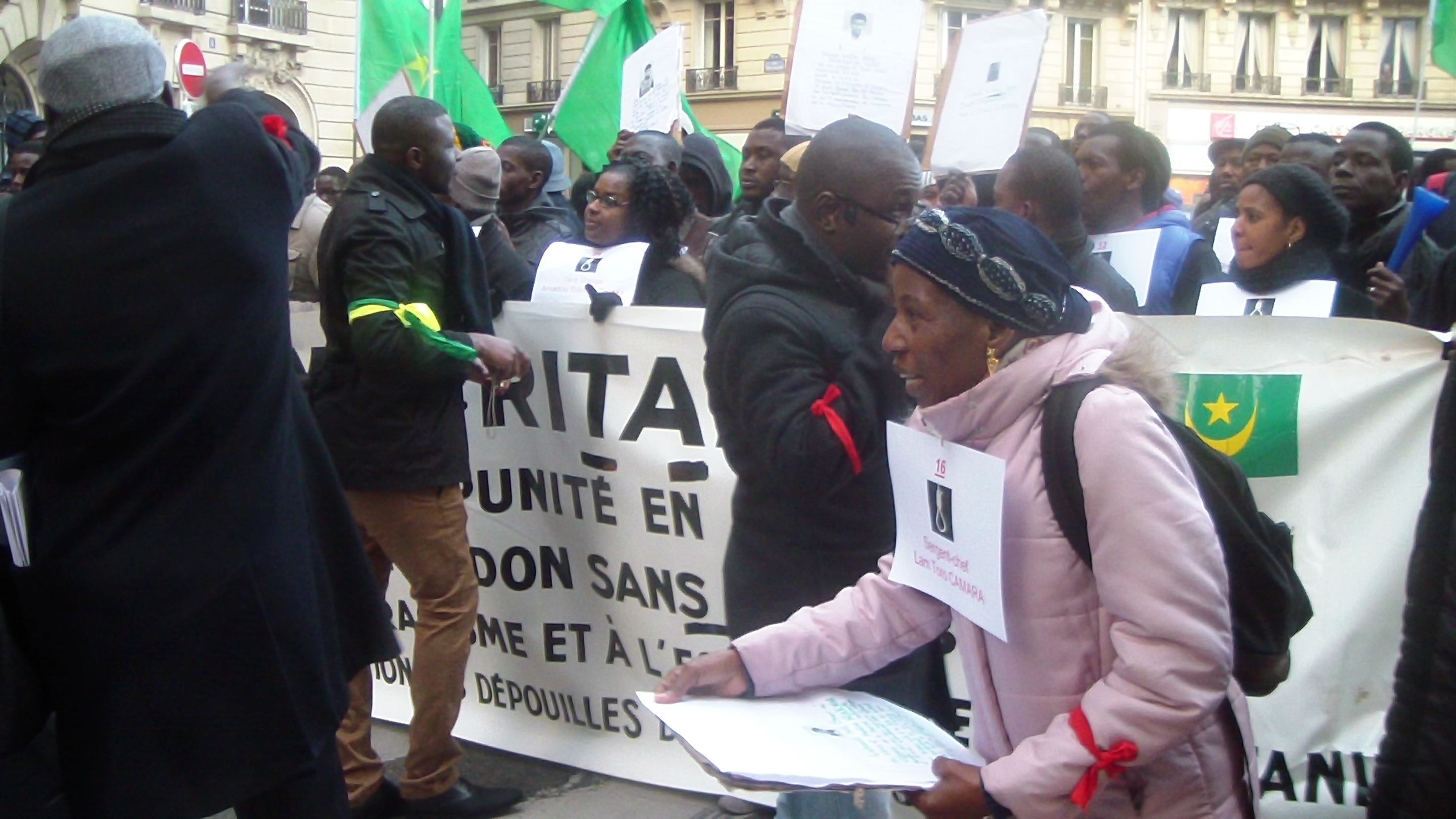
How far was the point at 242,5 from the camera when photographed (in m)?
25.5

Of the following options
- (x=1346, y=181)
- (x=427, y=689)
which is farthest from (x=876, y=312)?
(x=1346, y=181)

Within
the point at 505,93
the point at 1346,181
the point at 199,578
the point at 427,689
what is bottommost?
the point at 427,689

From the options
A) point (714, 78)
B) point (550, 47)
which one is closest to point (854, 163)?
point (714, 78)

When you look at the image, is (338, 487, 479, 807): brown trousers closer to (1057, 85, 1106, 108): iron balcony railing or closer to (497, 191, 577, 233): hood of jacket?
(497, 191, 577, 233): hood of jacket

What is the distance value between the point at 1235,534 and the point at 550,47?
37.4 meters

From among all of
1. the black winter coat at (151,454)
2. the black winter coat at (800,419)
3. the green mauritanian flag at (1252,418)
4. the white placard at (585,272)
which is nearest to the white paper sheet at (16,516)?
the black winter coat at (151,454)

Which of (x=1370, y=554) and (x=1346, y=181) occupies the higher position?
(x=1346, y=181)

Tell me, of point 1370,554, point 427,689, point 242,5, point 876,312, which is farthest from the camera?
point 242,5

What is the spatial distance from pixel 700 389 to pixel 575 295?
28.9 inches

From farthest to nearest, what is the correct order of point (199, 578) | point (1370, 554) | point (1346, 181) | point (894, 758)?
point (1346, 181) < point (1370, 554) < point (199, 578) < point (894, 758)

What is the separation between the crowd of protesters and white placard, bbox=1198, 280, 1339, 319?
1.74 m

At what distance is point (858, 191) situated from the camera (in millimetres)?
2656

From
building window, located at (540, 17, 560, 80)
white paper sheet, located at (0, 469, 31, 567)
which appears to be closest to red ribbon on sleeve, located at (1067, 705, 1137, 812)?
white paper sheet, located at (0, 469, 31, 567)

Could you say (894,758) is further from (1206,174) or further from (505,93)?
(505,93)
